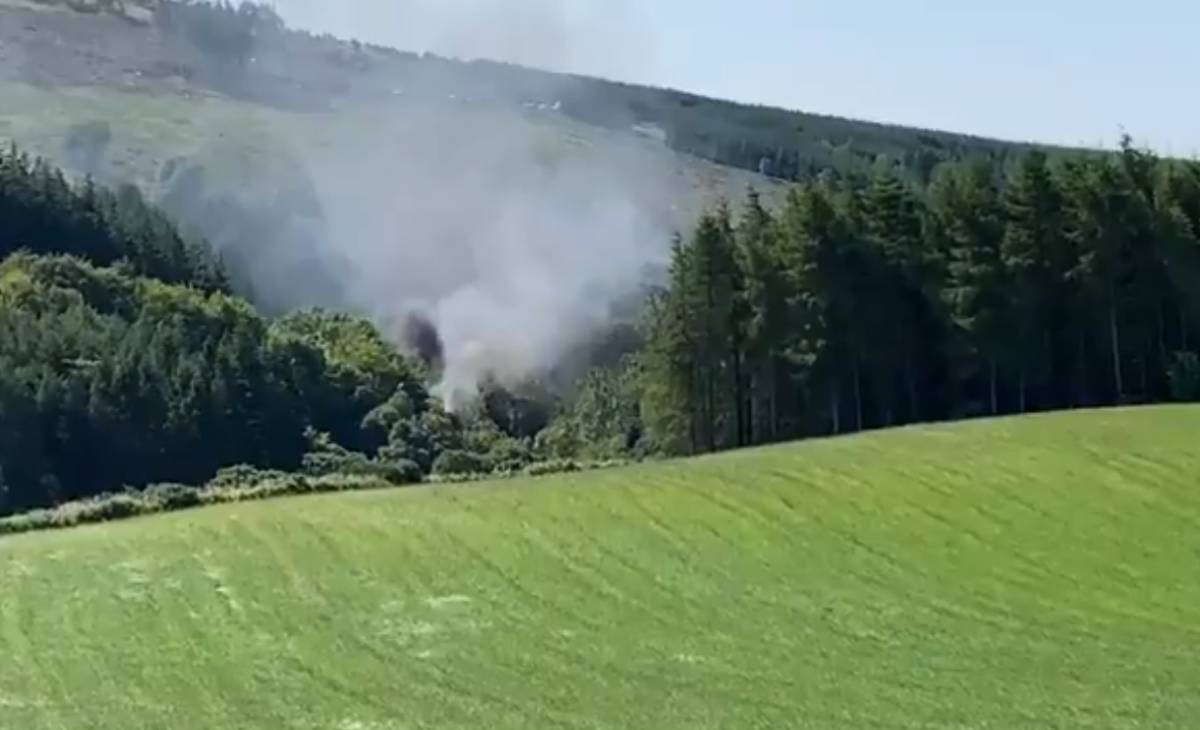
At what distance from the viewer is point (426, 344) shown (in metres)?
193

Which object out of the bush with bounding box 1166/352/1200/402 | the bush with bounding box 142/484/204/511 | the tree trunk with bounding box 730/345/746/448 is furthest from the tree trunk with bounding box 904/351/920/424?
the bush with bounding box 142/484/204/511

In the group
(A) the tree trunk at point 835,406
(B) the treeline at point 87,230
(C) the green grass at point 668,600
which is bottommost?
(A) the tree trunk at point 835,406

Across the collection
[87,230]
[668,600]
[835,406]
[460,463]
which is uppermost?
[87,230]

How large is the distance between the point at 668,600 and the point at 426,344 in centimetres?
15250

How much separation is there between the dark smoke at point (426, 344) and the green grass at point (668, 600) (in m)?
125

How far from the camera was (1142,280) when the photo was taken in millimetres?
83938

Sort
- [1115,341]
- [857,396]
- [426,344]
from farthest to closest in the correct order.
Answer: [426,344] → [857,396] → [1115,341]

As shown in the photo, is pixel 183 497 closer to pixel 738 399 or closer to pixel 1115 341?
pixel 738 399

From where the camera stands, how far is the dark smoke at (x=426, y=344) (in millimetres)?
184012

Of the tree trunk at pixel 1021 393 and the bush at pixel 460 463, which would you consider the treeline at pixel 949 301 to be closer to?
the tree trunk at pixel 1021 393

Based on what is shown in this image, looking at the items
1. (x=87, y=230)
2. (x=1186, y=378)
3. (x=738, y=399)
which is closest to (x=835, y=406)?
(x=738, y=399)

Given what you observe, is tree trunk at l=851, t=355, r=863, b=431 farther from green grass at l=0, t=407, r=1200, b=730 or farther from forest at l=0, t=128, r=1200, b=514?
green grass at l=0, t=407, r=1200, b=730

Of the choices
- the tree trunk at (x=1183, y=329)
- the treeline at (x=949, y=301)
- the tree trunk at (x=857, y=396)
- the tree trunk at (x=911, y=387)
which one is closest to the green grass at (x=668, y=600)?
the treeline at (x=949, y=301)

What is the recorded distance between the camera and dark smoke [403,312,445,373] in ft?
604
